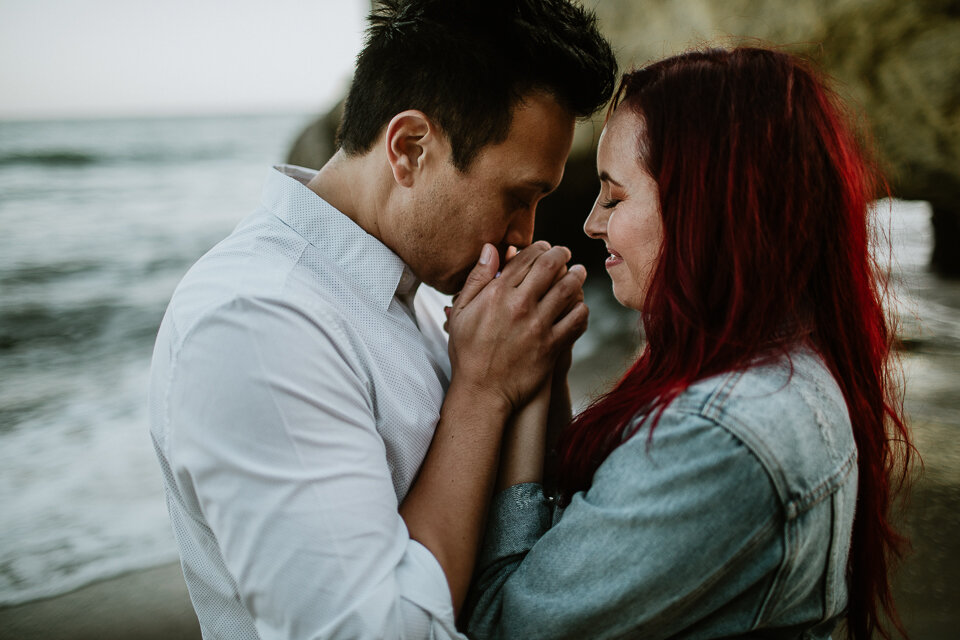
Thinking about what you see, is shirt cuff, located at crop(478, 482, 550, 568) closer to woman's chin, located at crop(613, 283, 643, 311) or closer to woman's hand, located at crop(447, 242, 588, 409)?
woman's hand, located at crop(447, 242, 588, 409)

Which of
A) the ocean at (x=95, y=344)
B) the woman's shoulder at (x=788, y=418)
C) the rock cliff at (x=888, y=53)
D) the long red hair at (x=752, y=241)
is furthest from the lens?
the rock cliff at (x=888, y=53)

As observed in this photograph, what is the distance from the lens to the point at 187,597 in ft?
10.5

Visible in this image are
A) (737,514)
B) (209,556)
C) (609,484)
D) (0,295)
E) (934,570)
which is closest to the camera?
(737,514)

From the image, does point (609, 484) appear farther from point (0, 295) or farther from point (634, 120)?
point (0, 295)

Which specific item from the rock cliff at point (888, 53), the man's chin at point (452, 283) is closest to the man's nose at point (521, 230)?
the man's chin at point (452, 283)

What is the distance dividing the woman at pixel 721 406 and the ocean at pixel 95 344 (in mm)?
757

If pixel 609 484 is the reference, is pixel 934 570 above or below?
below

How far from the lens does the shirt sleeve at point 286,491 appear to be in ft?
3.97

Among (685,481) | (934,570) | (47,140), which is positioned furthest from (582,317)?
(47,140)

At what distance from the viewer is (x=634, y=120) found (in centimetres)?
155

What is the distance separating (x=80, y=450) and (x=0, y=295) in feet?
19.4

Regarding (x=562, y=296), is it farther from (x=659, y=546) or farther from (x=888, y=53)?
(x=888, y=53)

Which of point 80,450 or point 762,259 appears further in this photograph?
point 80,450

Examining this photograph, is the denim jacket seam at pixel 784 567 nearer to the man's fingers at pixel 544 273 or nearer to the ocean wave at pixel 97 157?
the man's fingers at pixel 544 273
